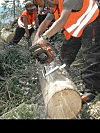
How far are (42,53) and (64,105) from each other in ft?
2.32

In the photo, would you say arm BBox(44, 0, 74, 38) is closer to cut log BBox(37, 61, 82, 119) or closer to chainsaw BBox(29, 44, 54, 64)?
→ chainsaw BBox(29, 44, 54, 64)

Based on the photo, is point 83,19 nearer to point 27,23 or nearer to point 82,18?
point 82,18

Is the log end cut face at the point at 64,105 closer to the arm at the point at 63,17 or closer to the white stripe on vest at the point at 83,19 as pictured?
the arm at the point at 63,17

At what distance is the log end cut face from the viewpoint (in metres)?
2.92

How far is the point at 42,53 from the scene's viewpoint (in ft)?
11.1

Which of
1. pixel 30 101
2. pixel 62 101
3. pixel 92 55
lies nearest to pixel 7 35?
pixel 30 101

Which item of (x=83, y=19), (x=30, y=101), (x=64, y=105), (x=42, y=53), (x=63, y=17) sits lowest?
(x=30, y=101)

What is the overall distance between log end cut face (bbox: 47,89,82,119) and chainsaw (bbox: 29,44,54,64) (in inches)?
23.9

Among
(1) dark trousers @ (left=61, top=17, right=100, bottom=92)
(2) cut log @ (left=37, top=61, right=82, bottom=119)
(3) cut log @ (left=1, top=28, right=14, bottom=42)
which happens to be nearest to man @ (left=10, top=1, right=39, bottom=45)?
(3) cut log @ (left=1, top=28, right=14, bottom=42)

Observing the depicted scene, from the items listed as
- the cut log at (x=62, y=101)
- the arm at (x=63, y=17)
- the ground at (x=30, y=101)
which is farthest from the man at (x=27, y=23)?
the cut log at (x=62, y=101)

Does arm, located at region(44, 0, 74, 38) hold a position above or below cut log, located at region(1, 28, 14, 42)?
above
